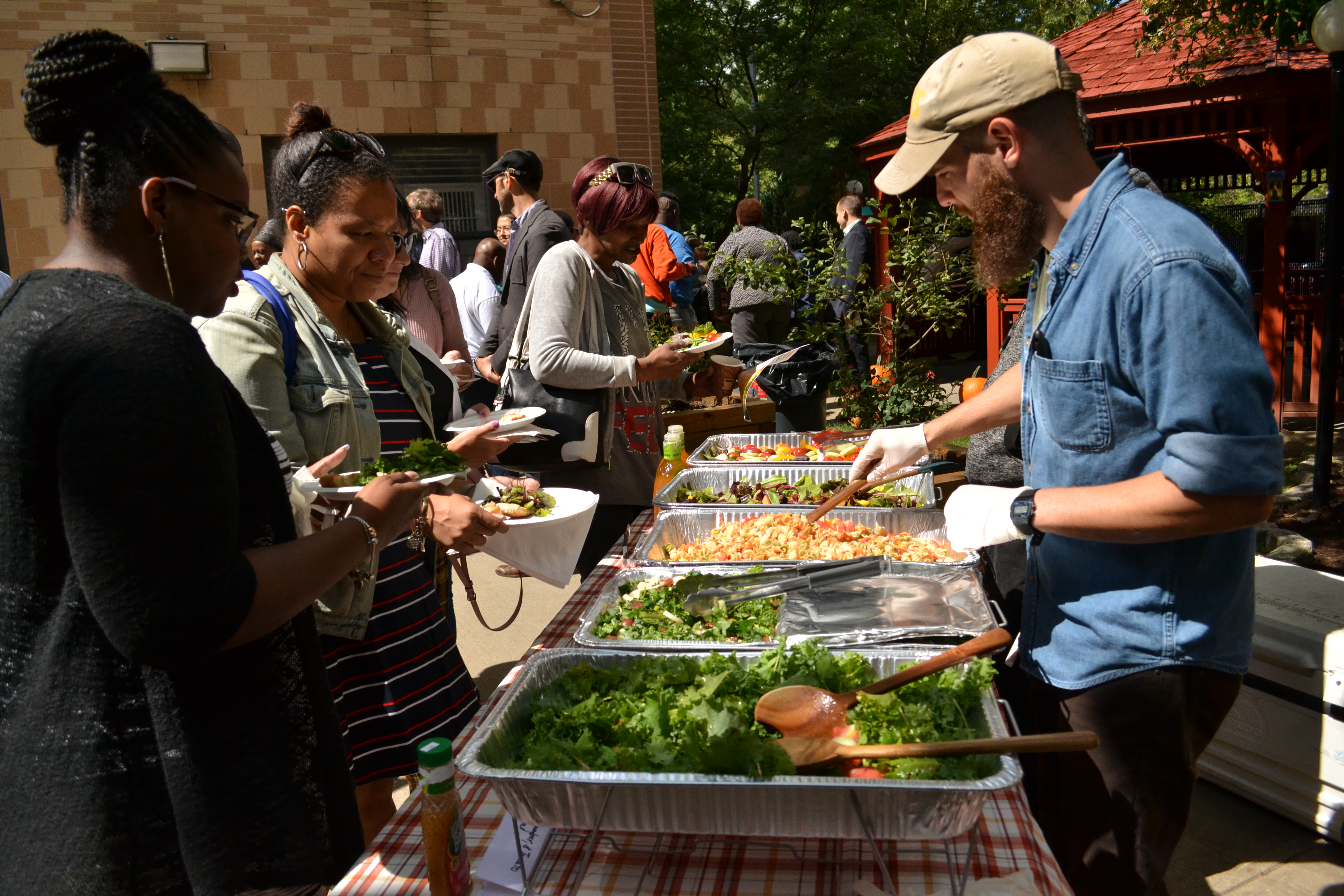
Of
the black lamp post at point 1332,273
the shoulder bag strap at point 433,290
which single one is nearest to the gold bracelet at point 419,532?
the shoulder bag strap at point 433,290

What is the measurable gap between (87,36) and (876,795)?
140 centimetres

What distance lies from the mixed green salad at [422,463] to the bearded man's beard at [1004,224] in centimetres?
107

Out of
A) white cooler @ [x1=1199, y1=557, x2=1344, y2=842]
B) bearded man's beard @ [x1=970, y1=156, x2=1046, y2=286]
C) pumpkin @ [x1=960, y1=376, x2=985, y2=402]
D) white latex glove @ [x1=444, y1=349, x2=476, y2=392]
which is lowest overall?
→ white cooler @ [x1=1199, y1=557, x2=1344, y2=842]

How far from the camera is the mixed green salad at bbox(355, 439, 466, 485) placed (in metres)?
1.87

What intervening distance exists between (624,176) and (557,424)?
0.86 metres

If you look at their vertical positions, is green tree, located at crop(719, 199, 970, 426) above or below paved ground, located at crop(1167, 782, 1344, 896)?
above

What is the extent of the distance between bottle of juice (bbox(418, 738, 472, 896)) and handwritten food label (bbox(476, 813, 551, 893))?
0.05 meters

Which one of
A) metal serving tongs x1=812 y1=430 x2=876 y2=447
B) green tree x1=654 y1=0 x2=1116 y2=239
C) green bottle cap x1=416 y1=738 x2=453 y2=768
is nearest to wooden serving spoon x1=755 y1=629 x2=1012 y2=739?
green bottle cap x1=416 y1=738 x2=453 y2=768

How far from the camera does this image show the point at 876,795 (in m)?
1.25

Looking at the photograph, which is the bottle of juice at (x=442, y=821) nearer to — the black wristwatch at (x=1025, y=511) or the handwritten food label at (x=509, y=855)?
the handwritten food label at (x=509, y=855)

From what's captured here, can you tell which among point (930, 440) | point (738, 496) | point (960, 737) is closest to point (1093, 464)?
point (960, 737)

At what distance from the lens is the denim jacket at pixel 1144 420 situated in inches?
52.2

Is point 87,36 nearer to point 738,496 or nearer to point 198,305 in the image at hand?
point 198,305

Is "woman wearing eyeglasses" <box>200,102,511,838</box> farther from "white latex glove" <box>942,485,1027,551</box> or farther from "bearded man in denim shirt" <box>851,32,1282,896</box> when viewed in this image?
"bearded man in denim shirt" <box>851,32,1282,896</box>
